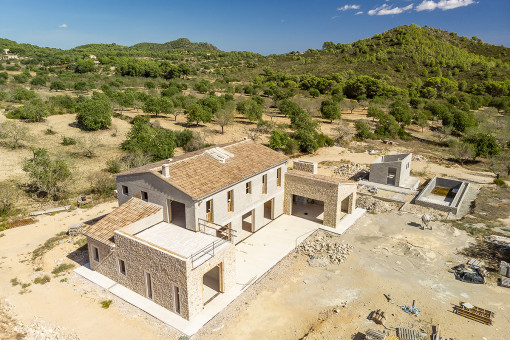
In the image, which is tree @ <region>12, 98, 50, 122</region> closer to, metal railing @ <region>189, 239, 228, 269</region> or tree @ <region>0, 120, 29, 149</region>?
tree @ <region>0, 120, 29, 149</region>

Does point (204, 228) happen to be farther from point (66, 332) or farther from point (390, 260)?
point (390, 260)

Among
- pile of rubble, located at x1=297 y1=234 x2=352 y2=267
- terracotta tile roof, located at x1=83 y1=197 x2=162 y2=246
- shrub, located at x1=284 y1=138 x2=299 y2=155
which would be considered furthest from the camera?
shrub, located at x1=284 y1=138 x2=299 y2=155

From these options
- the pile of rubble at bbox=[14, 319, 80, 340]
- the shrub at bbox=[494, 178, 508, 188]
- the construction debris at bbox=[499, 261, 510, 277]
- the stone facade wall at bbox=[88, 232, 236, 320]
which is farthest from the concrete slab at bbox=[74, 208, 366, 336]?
→ the shrub at bbox=[494, 178, 508, 188]

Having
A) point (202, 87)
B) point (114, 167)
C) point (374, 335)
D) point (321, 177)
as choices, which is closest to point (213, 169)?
point (321, 177)

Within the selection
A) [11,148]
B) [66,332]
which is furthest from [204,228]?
[11,148]

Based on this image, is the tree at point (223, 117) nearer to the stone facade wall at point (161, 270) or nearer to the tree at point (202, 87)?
the tree at point (202, 87)

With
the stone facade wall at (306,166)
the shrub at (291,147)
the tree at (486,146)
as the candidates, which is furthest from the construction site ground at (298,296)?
the tree at (486,146)
